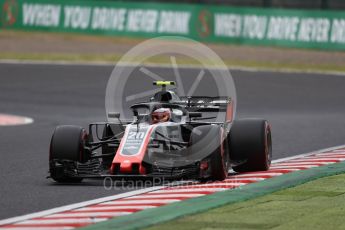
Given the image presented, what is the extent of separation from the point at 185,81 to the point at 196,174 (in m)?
20.5

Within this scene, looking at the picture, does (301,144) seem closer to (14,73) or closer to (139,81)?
(139,81)

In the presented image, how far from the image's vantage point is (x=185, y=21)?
4488 cm

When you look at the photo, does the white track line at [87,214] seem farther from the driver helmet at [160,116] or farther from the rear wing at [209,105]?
the rear wing at [209,105]

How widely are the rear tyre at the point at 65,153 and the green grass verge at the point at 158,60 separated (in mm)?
23946

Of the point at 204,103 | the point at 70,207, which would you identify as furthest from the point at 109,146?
the point at 70,207

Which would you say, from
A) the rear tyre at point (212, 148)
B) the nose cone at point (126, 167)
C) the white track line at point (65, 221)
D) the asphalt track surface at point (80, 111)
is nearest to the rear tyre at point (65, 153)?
the asphalt track surface at point (80, 111)

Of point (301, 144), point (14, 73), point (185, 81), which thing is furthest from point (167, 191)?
point (14, 73)

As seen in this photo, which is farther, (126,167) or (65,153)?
(65,153)

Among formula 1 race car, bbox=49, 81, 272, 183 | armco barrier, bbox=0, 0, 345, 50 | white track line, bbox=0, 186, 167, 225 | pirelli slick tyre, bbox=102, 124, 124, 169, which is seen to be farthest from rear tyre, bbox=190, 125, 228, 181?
armco barrier, bbox=0, 0, 345, 50

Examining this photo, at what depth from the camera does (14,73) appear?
119 feet

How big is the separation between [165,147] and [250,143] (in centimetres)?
124

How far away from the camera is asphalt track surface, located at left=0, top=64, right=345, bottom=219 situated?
13.3 metres

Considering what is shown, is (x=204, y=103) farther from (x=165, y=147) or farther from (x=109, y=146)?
(x=165, y=147)

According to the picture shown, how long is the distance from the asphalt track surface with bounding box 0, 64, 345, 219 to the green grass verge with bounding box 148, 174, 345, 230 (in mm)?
1861
